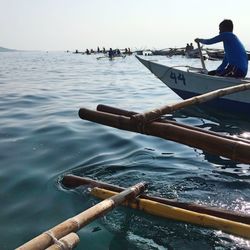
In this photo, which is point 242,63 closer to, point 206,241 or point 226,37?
point 226,37

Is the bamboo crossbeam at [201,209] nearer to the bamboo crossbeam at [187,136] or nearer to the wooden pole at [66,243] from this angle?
the bamboo crossbeam at [187,136]

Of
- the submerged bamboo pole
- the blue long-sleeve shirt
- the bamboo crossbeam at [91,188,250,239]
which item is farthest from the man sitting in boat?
the submerged bamboo pole

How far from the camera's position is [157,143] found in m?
Answer: 9.08

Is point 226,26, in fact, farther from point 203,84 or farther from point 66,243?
point 66,243

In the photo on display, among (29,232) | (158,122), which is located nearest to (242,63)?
(158,122)

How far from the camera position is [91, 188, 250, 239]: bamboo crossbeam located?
4.41m

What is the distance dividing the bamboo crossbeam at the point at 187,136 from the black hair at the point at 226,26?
7.03 m

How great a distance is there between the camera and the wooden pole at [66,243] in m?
3.07

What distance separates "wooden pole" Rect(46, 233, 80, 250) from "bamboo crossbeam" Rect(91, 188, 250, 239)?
1.80 meters

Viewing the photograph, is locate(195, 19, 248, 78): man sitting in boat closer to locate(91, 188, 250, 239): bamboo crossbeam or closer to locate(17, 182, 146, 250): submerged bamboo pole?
locate(91, 188, 250, 239): bamboo crossbeam

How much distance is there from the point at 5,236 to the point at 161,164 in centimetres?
346

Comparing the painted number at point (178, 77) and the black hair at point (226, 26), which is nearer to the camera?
the black hair at point (226, 26)

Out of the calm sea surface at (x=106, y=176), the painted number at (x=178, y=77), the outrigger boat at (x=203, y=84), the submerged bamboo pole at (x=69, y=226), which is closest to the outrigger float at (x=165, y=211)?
the submerged bamboo pole at (x=69, y=226)

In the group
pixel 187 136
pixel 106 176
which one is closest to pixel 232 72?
pixel 106 176
